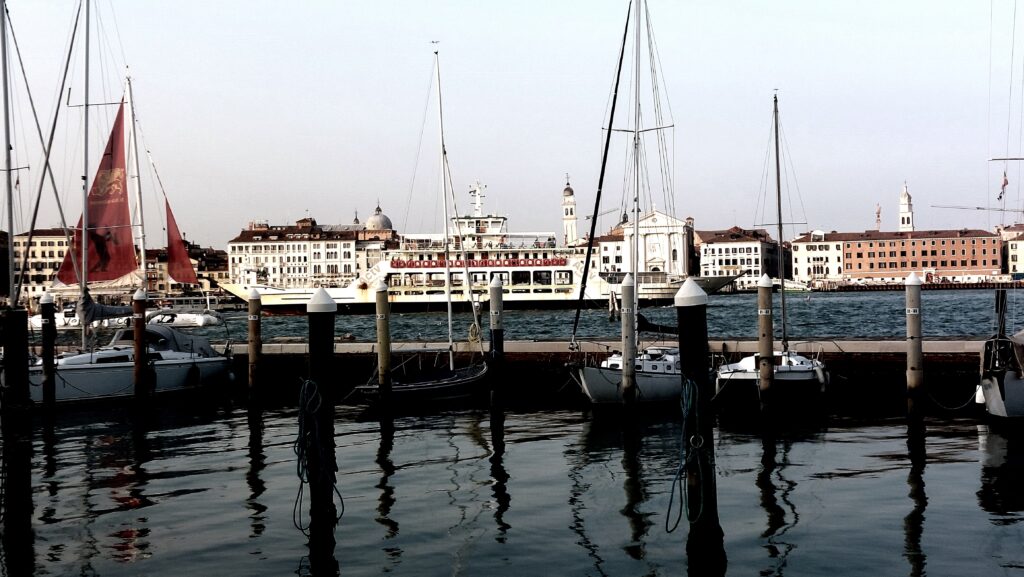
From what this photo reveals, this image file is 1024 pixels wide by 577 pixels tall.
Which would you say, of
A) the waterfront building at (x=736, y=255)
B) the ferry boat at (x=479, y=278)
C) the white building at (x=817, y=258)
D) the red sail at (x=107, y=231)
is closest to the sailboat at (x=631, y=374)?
the red sail at (x=107, y=231)

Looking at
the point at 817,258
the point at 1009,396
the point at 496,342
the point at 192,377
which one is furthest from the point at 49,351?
the point at 817,258

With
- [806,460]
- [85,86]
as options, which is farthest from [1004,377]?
[85,86]

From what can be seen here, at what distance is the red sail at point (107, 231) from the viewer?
96.8 feet

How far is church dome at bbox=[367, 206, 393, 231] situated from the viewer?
455 feet

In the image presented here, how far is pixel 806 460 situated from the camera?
565 inches

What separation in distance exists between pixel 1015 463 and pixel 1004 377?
3033 mm

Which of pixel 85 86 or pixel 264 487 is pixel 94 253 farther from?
pixel 264 487

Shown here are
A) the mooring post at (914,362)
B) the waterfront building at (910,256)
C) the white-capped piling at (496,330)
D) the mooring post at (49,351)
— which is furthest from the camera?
the waterfront building at (910,256)

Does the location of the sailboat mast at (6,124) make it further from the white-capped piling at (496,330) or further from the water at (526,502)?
the white-capped piling at (496,330)

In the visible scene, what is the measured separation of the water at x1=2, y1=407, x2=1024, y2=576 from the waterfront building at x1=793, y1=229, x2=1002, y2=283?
128070 millimetres

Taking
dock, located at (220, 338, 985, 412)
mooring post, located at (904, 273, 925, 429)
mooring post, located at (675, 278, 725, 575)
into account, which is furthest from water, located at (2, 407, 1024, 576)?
dock, located at (220, 338, 985, 412)

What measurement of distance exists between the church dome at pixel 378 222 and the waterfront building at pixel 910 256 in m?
59.3

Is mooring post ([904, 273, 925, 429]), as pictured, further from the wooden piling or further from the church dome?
the church dome

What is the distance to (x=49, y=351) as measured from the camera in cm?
1961
